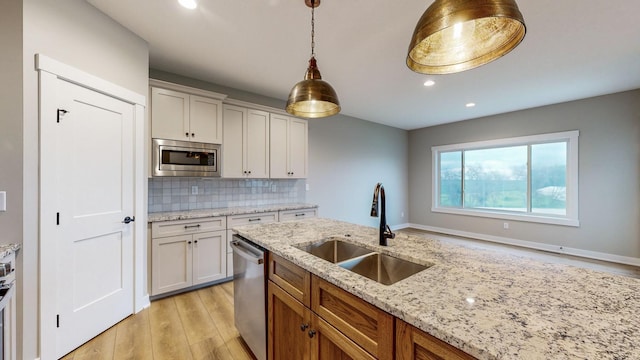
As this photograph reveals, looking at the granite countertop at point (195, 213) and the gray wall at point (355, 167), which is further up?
the gray wall at point (355, 167)

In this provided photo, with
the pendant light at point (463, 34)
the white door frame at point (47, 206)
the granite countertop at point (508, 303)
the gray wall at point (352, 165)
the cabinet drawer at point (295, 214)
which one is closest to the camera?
the granite countertop at point (508, 303)

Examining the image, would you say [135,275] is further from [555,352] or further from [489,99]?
[489,99]

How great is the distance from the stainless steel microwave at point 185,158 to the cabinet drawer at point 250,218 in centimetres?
59

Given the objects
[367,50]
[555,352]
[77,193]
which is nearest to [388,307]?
[555,352]

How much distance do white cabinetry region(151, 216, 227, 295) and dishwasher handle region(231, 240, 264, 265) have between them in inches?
47.1

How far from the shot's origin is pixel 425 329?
2.41 ft

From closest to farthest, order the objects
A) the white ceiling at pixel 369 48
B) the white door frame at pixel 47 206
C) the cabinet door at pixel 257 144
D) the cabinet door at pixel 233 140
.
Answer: the white door frame at pixel 47 206, the white ceiling at pixel 369 48, the cabinet door at pixel 233 140, the cabinet door at pixel 257 144

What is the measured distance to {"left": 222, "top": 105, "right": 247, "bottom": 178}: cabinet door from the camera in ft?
10.7

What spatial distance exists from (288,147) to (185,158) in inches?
58.1

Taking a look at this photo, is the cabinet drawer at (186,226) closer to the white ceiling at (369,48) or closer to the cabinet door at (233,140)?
the cabinet door at (233,140)

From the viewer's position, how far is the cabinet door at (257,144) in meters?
3.47

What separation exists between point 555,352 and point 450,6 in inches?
40.7

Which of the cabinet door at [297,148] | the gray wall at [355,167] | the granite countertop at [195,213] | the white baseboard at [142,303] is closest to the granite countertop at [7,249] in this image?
the granite countertop at [195,213]

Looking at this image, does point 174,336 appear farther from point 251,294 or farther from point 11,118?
point 11,118
